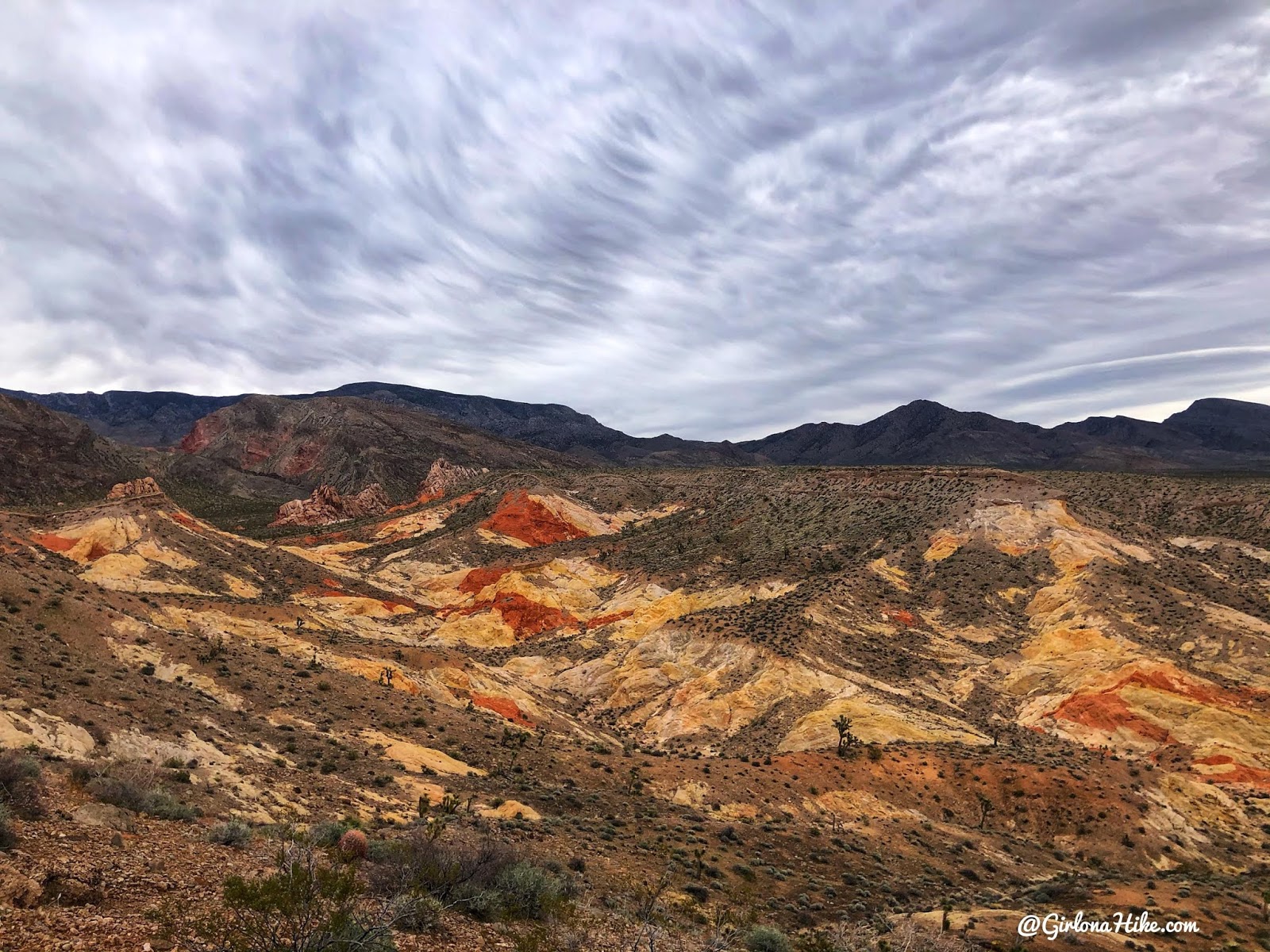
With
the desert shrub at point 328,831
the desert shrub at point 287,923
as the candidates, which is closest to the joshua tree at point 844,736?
the desert shrub at point 328,831

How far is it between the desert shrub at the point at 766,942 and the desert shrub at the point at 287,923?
309 inches

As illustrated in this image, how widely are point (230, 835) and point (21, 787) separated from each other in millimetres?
3195

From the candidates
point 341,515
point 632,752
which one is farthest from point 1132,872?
point 341,515

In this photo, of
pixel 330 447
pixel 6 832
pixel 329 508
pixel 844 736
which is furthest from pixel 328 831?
pixel 330 447

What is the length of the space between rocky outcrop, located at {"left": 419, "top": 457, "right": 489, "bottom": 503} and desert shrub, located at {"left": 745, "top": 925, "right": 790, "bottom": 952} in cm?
11869

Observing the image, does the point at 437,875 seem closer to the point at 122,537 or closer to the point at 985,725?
the point at 985,725

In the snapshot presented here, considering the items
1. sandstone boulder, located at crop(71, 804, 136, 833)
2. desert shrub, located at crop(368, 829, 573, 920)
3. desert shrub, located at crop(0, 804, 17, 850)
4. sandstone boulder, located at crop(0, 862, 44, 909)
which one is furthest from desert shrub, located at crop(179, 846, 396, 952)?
sandstone boulder, located at crop(71, 804, 136, 833)

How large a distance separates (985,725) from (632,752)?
21.4 m

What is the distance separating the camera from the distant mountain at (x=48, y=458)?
102812 millimetres

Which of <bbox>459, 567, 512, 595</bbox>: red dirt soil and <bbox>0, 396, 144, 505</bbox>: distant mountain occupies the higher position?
<bbox>0, 396, 144, 505</bbox>: distant mountain

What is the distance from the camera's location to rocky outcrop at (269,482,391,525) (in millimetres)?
115875

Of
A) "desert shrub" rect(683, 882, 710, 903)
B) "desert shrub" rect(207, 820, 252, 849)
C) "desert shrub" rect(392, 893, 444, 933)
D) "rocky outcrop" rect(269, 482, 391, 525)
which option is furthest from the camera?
"rocky outcrop" rect(269, 482, 391, 525)

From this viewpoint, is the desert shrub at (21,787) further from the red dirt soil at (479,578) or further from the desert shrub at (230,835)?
the red dirt soil at (479,578)

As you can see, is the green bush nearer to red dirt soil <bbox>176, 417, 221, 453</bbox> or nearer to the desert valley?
the desert valley
